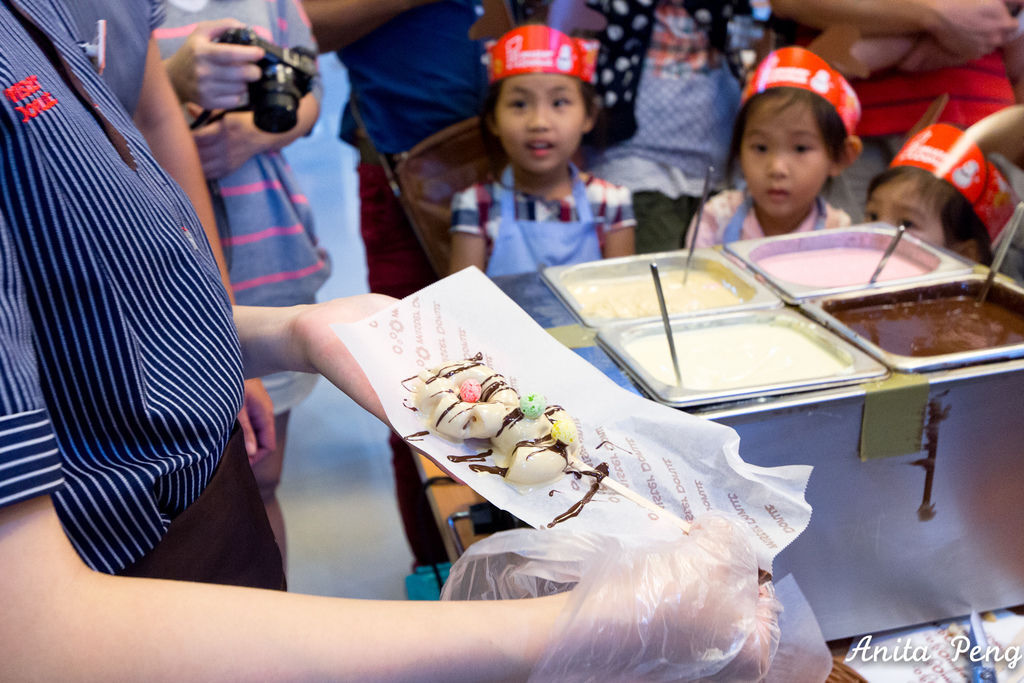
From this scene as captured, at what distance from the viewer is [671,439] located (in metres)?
0.88

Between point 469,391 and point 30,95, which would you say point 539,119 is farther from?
point 30,95

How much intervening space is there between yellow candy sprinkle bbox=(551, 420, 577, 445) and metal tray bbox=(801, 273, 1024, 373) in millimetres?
486

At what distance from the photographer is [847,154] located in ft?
6.79

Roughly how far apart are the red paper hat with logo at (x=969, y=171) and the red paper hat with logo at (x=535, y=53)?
0.85 meters

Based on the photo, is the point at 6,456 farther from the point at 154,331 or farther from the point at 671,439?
the point at 671,439

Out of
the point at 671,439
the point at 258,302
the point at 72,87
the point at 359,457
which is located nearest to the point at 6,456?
the point at 72,87

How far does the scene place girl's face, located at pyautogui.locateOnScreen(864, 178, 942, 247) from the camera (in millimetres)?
1804

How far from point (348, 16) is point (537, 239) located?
28.1 inches

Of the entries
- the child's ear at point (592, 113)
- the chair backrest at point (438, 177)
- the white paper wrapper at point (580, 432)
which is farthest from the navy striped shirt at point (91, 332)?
the child's ear at point (592, 113)

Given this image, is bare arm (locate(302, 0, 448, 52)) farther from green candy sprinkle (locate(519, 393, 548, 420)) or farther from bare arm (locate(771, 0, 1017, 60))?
green candy sprinkle (locate(519, 393, 548, 420))

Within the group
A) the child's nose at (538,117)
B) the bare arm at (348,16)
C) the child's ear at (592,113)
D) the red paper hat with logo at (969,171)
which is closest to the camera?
the red paper hat with logo at (969,171)

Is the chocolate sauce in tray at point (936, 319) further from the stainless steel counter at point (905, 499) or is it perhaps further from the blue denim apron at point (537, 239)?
the blue denim apron at point (537, 239)

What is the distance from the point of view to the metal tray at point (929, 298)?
1.04 metres

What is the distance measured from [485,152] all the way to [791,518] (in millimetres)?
Answer: 1514
